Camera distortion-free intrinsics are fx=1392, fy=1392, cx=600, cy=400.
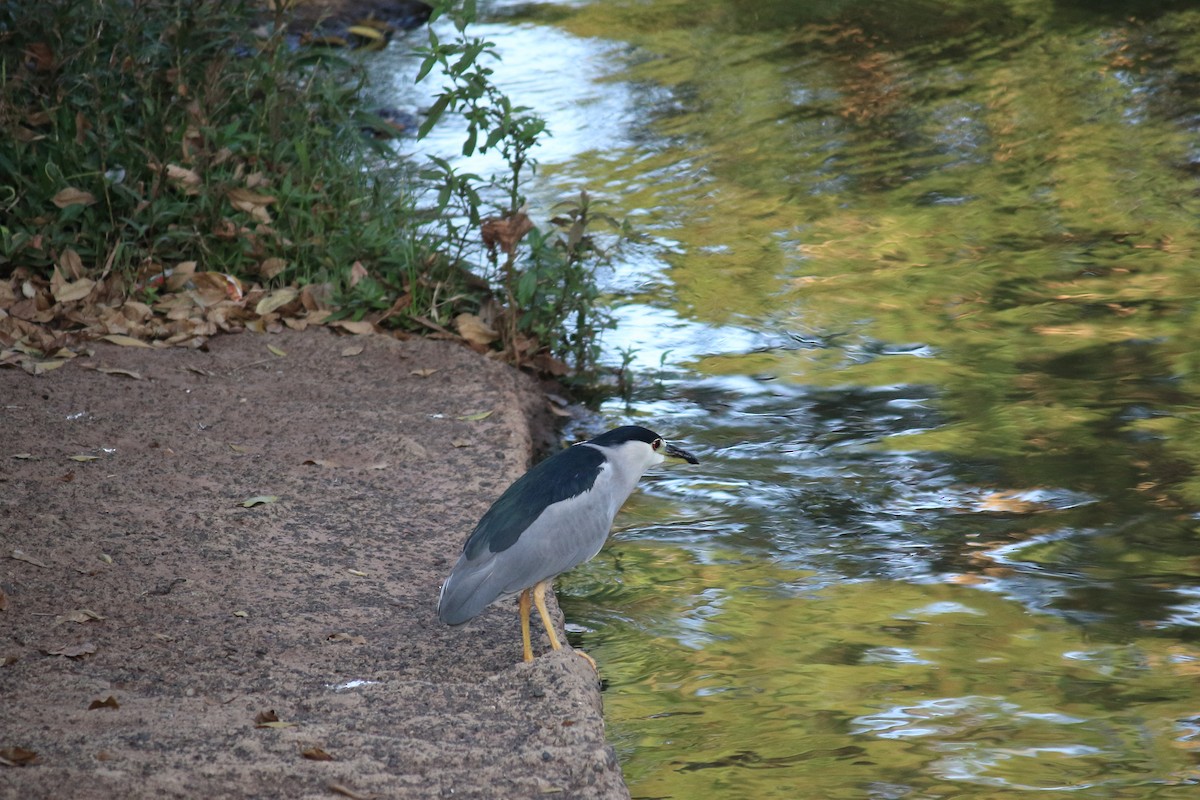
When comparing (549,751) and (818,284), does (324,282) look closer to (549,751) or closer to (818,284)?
(818,284)

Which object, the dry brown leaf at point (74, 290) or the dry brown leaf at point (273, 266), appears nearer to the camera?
the dry brown leaf at point (74, 290)

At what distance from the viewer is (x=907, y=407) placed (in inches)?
240

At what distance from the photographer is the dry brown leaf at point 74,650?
381 cm

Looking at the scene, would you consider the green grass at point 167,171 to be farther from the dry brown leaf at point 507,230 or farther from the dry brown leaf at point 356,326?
the dry brown leaf at point 507,230

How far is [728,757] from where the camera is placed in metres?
3.91

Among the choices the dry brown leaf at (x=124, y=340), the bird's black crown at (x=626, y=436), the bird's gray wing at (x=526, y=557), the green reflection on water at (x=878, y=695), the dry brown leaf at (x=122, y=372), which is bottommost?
the green reflection on water at (x=878, y=695)

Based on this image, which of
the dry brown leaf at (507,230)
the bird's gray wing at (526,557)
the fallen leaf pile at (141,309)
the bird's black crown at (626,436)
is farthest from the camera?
the dry brown leaf at (507,230)

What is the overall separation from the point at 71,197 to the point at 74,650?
9.96 ft

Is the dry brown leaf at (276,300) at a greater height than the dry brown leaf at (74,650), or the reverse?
the dry brown leaf at (276,300)

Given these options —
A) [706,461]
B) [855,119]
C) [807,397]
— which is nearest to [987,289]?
[807,397]

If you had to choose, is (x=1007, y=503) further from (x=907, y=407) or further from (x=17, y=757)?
(x=17, y=757)

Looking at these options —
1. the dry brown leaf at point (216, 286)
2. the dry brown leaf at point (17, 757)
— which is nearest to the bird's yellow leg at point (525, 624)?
the dry brown leaf at point (17, 757)

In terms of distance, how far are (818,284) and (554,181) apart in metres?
2.36

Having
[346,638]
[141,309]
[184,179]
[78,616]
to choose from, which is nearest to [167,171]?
[184,179]
